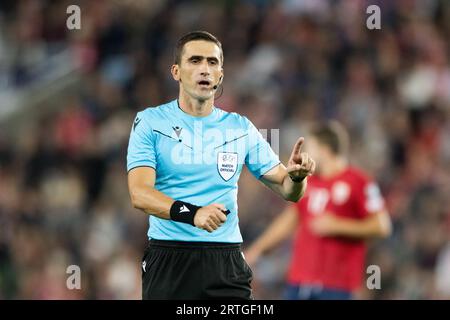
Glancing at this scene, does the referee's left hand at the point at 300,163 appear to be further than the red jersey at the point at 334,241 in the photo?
No

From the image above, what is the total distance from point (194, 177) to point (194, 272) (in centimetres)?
48

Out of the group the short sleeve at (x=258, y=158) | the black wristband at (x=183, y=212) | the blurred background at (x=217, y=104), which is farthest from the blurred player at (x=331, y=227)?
the black wristband at (x=183, y=212)

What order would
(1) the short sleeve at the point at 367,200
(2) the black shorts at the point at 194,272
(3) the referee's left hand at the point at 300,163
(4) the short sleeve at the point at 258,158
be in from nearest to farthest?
(3) the referee's left hand at the point at 300,163
(2) the black shorts at the point at 194,272
(4) the short sleeve at the point at 258,158
(1) the short sleeve at the point at 367,200

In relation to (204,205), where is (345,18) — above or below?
above

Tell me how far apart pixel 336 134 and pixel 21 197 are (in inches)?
209

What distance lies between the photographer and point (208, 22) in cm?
1475

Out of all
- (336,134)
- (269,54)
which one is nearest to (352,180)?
(336,134)

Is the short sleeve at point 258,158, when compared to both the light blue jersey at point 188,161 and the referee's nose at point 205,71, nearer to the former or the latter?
the light blue jersey at point 188,161

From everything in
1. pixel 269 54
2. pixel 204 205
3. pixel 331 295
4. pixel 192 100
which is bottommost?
pixel 331 295

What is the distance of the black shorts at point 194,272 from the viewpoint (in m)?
5.76

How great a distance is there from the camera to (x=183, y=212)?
5.49 meters

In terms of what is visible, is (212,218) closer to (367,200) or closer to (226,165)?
(226,165)

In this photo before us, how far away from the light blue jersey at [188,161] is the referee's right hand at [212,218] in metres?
0.42
